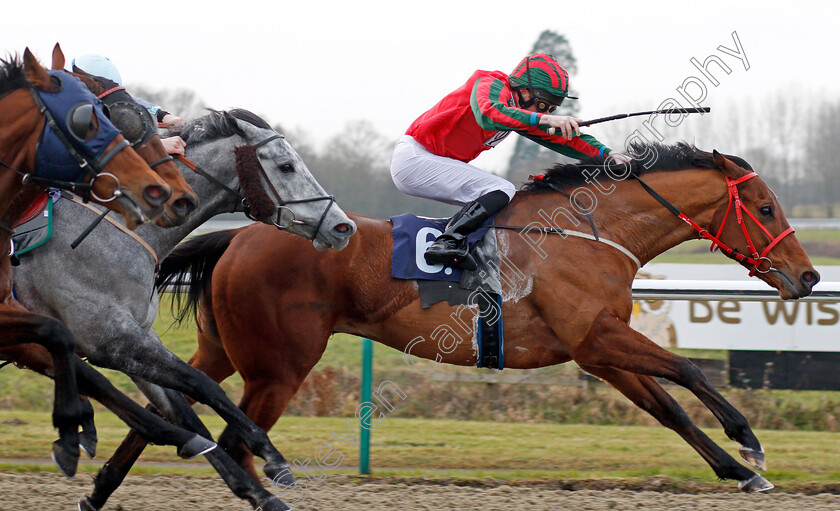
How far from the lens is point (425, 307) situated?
4332 millimetres

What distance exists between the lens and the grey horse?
361cm

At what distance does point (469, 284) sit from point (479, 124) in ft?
2.64

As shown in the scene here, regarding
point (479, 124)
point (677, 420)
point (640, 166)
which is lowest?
point (677, 420)

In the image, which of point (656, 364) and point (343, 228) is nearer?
point (343, 228)

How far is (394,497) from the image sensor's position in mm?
4504

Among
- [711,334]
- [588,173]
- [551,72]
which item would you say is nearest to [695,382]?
[588,173]

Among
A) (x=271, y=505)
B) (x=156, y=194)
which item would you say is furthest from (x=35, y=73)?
(x=271, y=505)

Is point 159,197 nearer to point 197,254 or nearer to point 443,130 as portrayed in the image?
point 197,254

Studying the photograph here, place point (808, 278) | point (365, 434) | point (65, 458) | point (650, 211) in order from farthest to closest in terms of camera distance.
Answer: point (365, 434), point (650, 211), point (808, 278), point (65, 458)

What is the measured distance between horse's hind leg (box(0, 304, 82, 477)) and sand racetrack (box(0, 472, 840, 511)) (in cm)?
100

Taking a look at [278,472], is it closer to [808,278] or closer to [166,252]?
[166,252]

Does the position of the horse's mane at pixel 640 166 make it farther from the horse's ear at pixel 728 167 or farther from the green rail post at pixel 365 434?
the green rail post at pixel 365 434

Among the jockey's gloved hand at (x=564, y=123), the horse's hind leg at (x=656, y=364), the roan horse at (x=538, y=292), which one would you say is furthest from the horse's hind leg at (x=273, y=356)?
the jockey's gloved hand at (x=564, y=123)

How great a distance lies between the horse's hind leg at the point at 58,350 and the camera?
127 inches
